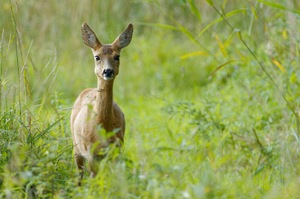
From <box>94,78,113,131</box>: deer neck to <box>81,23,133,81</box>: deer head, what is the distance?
0.08 meters

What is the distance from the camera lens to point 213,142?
22.5ft

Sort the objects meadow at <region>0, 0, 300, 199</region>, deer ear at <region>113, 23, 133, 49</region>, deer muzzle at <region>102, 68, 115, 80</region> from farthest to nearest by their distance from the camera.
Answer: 1. deer ear at <region>113, 23, 133, 49</region>
2. deer muzzle at <region>102, 68, 115, 80</region>
3. meadow at <region>0, 0, 300, 199</region>

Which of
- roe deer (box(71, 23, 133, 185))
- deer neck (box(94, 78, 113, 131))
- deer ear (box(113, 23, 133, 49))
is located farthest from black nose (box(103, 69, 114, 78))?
deer ear (box(113, 23, 133, 49))

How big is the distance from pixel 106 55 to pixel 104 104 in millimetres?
374

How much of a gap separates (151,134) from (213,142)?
134 cm

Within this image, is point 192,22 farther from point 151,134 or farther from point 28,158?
point 28,158

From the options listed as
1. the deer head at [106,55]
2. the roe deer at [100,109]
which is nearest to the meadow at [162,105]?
the roe deer at [100,109]

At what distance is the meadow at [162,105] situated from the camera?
4.88m

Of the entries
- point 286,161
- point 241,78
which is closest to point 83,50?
point 241,78

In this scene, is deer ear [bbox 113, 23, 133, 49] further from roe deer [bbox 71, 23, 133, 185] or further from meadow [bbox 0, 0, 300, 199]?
meadow [bbox 0, 0, 300, 199]

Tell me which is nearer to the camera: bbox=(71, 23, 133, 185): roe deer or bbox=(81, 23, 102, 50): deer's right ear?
bbox=(71, 23, 133, 185): roe deer

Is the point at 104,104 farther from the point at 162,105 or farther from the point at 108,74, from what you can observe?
the point at 162,105

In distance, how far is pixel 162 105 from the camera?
29.3ft

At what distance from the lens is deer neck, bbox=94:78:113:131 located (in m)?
6.01
